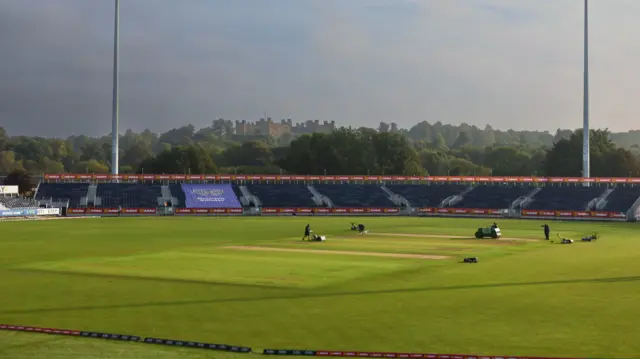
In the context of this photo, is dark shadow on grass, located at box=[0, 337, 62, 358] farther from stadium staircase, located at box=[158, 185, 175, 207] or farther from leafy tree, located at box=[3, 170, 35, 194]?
leafy tree, located at box=[3, 170, 35, 194]

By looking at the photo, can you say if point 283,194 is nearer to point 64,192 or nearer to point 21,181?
point 64,192

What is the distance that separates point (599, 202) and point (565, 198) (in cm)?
482

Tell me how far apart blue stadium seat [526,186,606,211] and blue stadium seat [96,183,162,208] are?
52.0 metres

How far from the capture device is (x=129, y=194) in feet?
343

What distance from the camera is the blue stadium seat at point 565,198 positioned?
99.4 meters

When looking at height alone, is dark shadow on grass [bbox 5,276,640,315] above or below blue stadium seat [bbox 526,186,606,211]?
below

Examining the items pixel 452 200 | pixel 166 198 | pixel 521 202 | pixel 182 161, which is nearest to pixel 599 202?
pixel 521 202

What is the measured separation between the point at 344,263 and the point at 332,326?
1728 cm

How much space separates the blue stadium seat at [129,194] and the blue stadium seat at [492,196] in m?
43.1

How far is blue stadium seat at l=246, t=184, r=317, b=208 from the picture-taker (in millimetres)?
106312

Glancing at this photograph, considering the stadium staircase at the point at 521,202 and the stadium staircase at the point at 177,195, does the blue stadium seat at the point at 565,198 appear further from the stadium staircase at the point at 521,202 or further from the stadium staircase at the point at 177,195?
the stadium staircase at the point at 177,195

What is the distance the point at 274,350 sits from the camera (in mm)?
19500

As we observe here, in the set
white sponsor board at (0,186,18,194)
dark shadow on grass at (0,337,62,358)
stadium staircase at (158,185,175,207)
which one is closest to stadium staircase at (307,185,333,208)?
stadium staircase at (158,185,175,207)

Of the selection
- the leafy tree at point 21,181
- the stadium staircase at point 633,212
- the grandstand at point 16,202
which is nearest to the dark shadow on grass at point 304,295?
the stadium staircase at point 633,212
